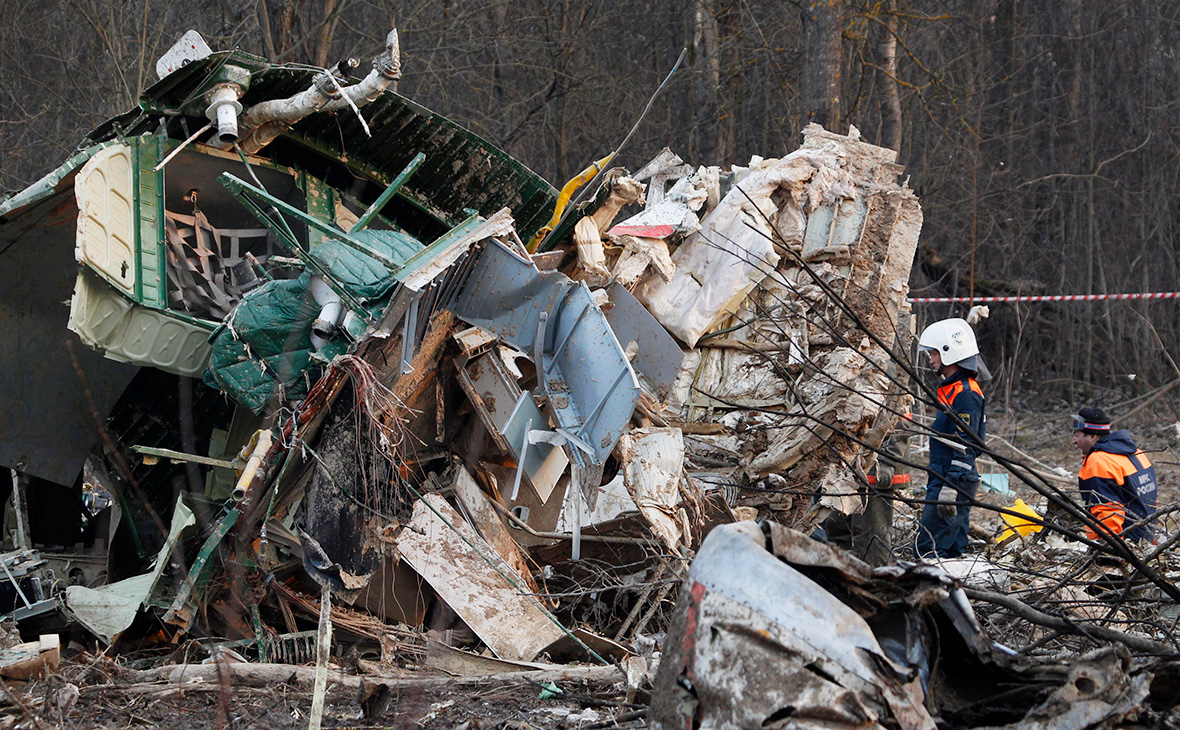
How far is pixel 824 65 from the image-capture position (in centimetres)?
1087

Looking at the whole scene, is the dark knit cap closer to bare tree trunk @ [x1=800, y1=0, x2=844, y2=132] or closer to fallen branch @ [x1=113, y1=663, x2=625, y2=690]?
fallen branch @ [x1=113, y1=663, x2=625, y2=690]

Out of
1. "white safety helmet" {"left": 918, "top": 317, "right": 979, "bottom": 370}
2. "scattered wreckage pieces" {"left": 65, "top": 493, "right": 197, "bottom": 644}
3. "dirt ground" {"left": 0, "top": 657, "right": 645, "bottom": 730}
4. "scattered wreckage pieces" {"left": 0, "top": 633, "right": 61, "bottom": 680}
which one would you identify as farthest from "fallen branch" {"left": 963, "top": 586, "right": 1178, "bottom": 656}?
"scattered wreckage pieces" {"left": 65, "top": 493, "right": 197, "bottom": 644}

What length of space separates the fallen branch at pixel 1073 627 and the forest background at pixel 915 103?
11019 mm

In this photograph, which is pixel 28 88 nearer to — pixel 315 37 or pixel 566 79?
pixel 315 37

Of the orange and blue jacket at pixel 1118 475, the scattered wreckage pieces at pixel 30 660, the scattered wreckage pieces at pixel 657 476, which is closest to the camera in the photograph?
the scattered wreckage pieces at pixel 30 660

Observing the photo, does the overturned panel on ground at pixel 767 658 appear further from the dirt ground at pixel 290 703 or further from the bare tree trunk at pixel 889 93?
the bare tree trunk at pixel 889 93

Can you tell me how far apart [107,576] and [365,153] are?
338 cm

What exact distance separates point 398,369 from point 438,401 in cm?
45

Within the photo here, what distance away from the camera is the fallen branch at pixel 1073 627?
3141mm

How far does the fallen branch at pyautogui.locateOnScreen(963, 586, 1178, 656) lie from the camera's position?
3.14m

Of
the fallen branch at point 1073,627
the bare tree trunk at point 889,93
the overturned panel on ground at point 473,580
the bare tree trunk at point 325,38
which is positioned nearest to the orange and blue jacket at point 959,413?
the overturned panel on ground at point 473,580

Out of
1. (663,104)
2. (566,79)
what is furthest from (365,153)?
(663,104)

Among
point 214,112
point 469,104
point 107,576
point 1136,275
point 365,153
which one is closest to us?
point 214,112

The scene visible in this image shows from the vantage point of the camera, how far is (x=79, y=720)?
162 inches
